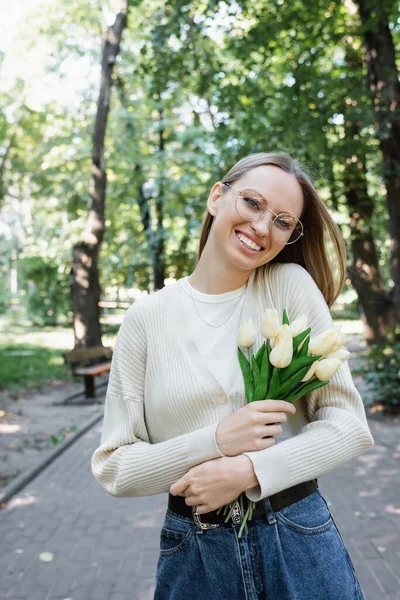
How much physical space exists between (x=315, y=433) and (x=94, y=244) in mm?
12684

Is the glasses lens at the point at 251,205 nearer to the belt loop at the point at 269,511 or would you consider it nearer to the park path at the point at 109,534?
the belt loop at the point at 269,511

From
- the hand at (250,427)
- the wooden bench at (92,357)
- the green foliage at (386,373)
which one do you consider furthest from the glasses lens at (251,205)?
the wooden bench at (92,357)

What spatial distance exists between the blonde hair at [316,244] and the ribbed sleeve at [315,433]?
0.16m

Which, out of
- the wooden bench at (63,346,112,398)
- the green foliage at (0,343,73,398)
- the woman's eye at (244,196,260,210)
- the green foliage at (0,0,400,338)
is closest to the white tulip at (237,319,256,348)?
the woman's eye at (244,196,260,210)

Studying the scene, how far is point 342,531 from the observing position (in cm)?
467

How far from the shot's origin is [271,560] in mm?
1500

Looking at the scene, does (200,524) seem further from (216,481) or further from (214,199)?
(214,199)

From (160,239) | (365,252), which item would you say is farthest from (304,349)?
(160,239)

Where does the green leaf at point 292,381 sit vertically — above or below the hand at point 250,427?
above

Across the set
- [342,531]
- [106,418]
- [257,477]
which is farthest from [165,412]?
[342,531]

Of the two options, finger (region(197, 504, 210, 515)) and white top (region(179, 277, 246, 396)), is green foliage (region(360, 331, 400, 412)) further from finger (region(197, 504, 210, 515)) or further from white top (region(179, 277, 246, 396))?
finger (region(197, 504, 210, 515))

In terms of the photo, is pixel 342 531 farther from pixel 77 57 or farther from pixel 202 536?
pixel 77 57

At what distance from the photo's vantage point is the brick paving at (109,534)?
3980mm

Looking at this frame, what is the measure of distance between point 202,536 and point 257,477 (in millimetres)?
268
